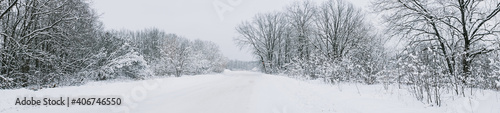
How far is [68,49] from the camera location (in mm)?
12367

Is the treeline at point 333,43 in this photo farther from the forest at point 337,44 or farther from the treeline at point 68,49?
the treeline at point 68,49

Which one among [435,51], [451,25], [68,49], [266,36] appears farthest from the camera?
[266,36]

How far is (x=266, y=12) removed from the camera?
32531 mm

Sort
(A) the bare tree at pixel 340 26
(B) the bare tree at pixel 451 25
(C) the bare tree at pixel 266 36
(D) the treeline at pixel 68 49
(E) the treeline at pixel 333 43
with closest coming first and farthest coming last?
(B) the bare tree at pixel 451 25, (D) the treeline at pixel 68 49, (E) the treeline at pixel 333 43, (A) the bare tree at pixel 340 26, (C) the bare tree at pixel 266 36

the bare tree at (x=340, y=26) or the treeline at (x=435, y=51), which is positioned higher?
the bare tree at (x=340, y=26)

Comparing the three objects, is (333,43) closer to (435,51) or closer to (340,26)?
(340,26)

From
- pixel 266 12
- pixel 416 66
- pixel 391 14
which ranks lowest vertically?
pixel 416 66

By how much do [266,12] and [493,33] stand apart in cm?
2719

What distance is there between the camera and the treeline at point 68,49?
988cm

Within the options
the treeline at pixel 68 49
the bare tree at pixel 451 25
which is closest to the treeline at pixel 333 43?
the bare tree at pixel 451 25

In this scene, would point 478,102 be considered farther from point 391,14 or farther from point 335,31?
point 335,31

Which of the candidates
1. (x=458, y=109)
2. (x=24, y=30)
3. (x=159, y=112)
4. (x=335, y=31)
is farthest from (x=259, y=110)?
(x=335, y=31)

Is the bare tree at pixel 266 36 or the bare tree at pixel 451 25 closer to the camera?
the bare tree at pixel 451 25

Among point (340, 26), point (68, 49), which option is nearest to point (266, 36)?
point (340, 26)
